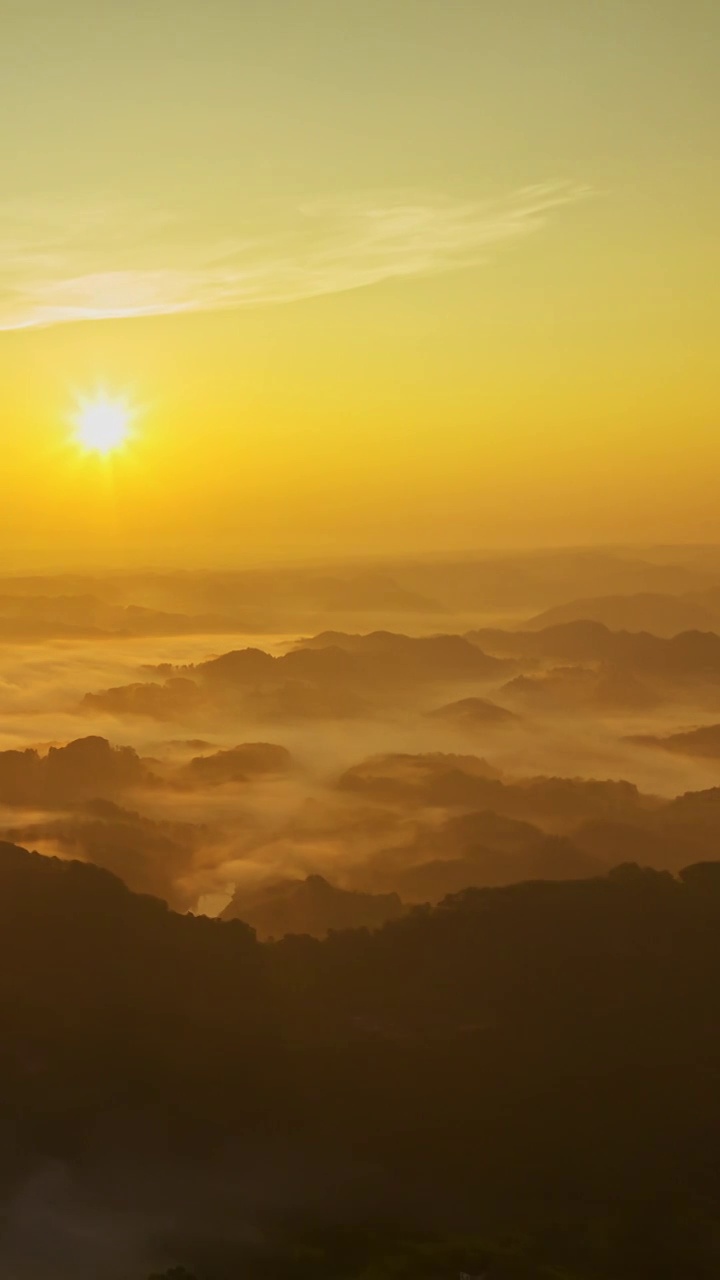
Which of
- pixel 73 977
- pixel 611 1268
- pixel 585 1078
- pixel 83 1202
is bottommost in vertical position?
pixel 611 1268

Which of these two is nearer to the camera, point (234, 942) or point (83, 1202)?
point (83, 1202)

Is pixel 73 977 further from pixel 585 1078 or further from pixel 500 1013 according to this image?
pixel 585 1078

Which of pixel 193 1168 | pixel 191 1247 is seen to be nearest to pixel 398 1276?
pixel 191 1247

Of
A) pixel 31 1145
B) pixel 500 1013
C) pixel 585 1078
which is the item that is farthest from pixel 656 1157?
pixel 31 1145

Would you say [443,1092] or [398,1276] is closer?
[398,1276]

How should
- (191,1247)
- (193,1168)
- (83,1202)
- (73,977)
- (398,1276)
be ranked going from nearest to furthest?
Answer: (398,1276) < (191,1247) < (83,1202) < (193,1168) < (73,977)

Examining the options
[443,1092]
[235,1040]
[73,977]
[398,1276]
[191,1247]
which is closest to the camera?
[398,1276]

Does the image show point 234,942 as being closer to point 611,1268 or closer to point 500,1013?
point 500,1013

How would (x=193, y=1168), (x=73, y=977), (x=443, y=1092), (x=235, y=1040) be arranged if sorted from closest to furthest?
(x=193, y=1168) < (x=443, y=1092) < (x=235, y=1040) < (x=73, y=977)

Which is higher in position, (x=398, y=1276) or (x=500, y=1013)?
(x=500, y=1013)

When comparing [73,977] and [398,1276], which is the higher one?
[73,977]
